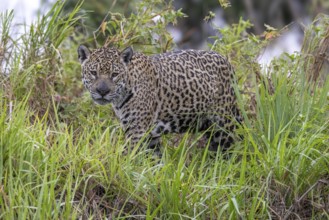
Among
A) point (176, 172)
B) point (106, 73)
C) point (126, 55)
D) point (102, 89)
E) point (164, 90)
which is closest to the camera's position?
point (176, 172)

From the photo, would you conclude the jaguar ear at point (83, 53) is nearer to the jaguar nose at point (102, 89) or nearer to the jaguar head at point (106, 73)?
the jaguar head at point (106, 73)

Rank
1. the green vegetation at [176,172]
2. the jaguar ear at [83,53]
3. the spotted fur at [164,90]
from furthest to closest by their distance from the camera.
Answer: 1. the jaguar ear at [83,53]
2. the spotted fur at [164,90]
3. the green vegetation at [176,172]

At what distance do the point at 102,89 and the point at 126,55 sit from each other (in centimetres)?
45

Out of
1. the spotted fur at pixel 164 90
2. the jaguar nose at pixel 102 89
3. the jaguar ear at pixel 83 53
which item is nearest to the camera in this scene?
the jaguar nose at pixel 102 89

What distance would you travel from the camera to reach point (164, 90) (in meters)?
9.41

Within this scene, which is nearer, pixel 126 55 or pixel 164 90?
pixel 126 55

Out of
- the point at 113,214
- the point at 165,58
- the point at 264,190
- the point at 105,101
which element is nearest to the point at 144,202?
the point at 113,214

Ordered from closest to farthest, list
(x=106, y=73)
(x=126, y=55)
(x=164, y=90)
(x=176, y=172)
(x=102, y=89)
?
(x=176, y=172) < (x=102, y=89) < (x=106, y=73) < (x=126, y=55) < (x=164, y=90)

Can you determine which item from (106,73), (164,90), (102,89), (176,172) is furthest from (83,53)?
(176,172)

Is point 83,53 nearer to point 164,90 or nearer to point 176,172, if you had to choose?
point 164,90

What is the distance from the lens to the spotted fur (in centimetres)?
905

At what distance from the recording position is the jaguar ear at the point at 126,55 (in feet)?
29.9

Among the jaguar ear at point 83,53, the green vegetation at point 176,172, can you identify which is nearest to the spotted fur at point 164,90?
the jaguar ear at point 83,53

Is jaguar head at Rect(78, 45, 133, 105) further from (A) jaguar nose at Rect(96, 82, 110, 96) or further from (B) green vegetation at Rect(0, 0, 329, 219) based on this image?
(B) green vegetation at Rect(0, 0, 329, 219)
